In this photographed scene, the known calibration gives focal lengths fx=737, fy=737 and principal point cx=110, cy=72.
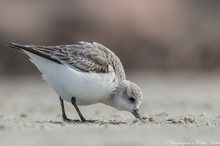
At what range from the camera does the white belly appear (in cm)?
1288

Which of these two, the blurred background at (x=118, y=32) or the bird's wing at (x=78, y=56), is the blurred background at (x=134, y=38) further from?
the bird's wing at (x=78, y=56)

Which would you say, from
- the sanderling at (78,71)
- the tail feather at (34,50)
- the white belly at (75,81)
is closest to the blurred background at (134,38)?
the sanderling at (78,71)

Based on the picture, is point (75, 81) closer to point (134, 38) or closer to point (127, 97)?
point (127, 97)

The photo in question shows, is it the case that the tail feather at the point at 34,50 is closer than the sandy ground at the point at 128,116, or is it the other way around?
the sandy ground at the point at 128,116

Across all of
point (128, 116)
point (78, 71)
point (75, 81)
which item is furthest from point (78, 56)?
point (128, 116)

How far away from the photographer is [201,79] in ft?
81.5

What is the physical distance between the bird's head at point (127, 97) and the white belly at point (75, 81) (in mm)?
448

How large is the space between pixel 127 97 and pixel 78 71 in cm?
130

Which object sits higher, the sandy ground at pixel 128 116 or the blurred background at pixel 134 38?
the blurred background at pixel 134 38

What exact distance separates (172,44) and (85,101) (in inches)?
587

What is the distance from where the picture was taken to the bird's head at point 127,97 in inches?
540

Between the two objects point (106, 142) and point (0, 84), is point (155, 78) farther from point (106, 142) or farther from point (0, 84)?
point (106, 142)

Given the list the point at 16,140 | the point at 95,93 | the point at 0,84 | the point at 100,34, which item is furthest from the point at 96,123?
the point at 100,34

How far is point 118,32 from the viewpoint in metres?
27.8
